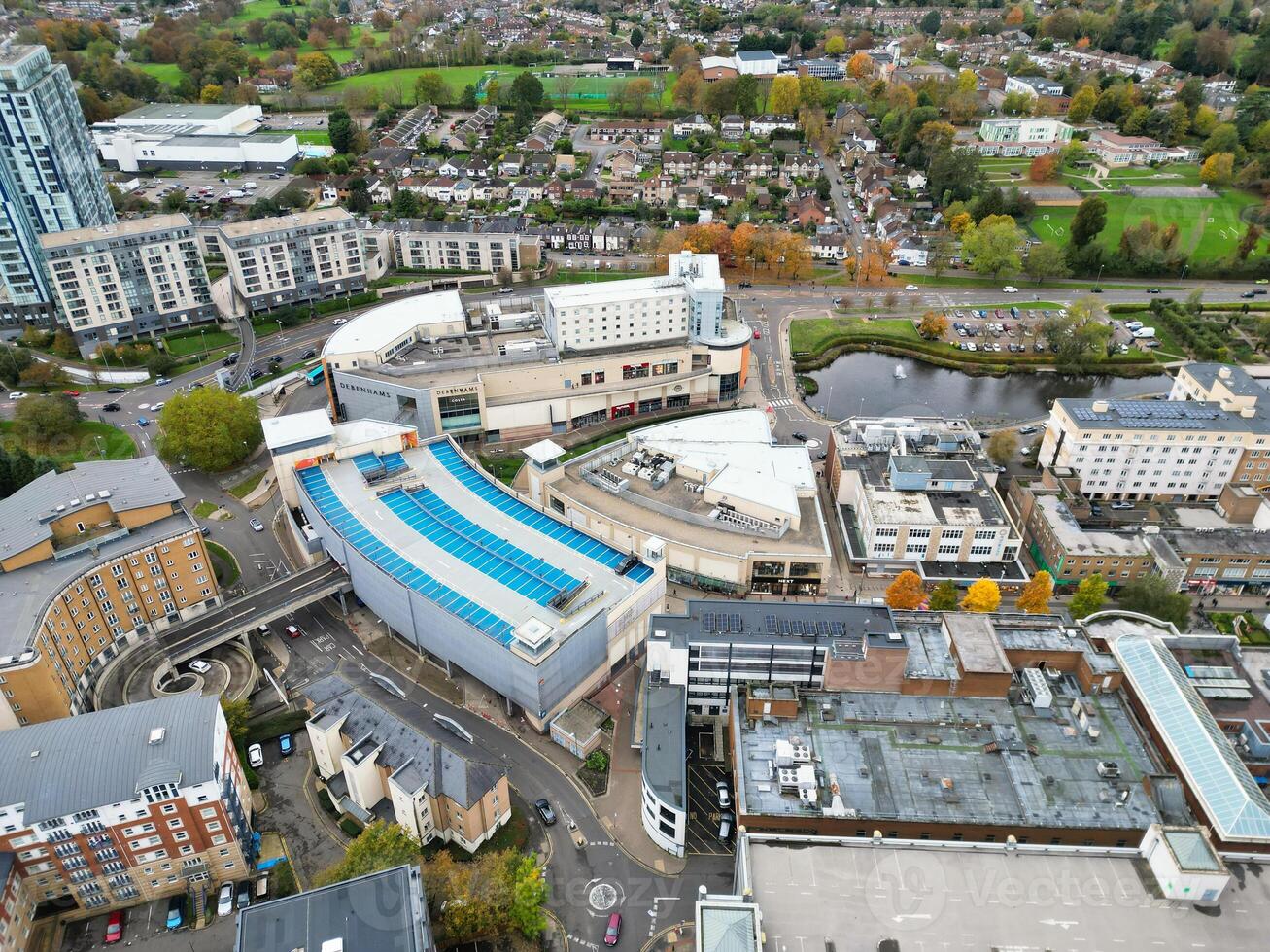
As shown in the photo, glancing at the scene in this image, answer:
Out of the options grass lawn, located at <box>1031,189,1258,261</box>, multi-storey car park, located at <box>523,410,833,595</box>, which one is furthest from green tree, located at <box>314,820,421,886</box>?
grass lawn, located at <box>1031,189,1258,261</box>

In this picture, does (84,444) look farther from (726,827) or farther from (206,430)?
(726,827)

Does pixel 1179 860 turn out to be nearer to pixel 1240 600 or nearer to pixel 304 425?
pixel 1240 600

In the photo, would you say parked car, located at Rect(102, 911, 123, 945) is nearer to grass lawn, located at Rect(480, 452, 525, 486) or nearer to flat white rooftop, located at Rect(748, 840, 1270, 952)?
flat white rooftop, located at Rect(748, 840, 1270, 952)

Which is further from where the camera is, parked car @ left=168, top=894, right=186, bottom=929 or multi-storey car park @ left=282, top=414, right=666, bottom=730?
multi-storey car park @ left=282, top=414, right=666, bottom=730

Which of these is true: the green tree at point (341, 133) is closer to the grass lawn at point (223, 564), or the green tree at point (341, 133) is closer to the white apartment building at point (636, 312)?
the white apartment building at point (636, 312)

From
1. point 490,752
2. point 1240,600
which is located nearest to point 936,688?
point 490,752
